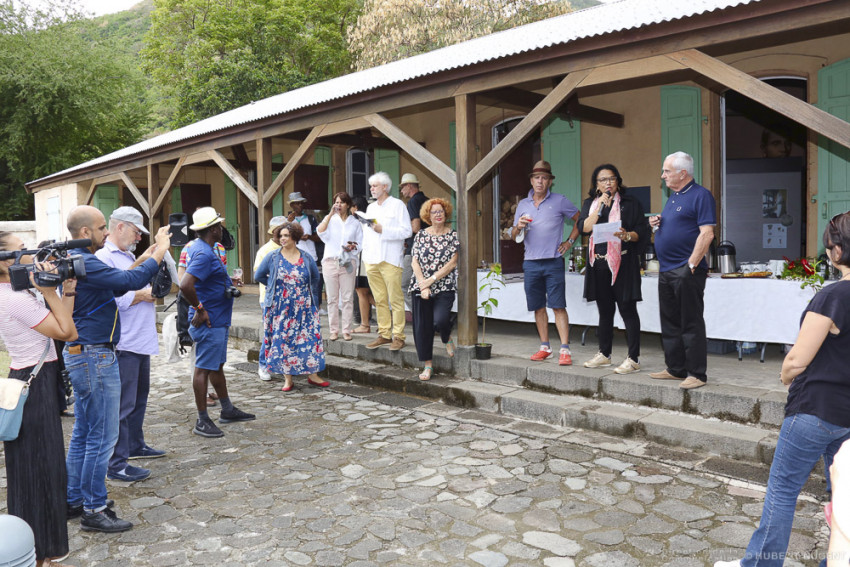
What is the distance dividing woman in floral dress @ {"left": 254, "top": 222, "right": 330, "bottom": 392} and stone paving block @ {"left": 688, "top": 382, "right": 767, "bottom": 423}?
11.4ft

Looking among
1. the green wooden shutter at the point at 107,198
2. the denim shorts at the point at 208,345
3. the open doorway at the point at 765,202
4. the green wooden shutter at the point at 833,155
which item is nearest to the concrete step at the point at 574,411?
the denim shorts at the point at 208,345

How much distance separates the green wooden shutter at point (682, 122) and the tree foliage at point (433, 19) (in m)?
15.3

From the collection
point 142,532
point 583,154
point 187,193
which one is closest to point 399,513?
point 142,532

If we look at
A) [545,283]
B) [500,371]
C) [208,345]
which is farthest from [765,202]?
[208,345]

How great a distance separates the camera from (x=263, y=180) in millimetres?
9156

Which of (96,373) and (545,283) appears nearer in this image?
(96,373)

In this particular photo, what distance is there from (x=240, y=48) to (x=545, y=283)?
2291cm

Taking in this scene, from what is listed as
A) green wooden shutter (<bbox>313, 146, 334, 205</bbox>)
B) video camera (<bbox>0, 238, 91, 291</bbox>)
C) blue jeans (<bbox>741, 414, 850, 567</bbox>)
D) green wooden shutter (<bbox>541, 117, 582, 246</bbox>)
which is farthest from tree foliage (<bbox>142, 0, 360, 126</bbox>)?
blue jeans (<bbox>741, 414, 850, 567</bbox>)

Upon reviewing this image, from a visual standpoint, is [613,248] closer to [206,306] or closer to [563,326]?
[563,326]

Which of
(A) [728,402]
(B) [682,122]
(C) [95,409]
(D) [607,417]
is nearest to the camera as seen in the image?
(C) [95,409]

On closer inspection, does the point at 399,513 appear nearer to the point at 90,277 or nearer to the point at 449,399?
the point at 90,277

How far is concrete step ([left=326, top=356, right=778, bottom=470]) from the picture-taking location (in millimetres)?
4363

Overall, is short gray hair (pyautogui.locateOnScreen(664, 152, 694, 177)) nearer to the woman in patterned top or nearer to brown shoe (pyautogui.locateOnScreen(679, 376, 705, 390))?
brown shoe (pyautogui.locateOnScreen(679, 376, 705, 390))

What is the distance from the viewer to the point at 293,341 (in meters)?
6.49
